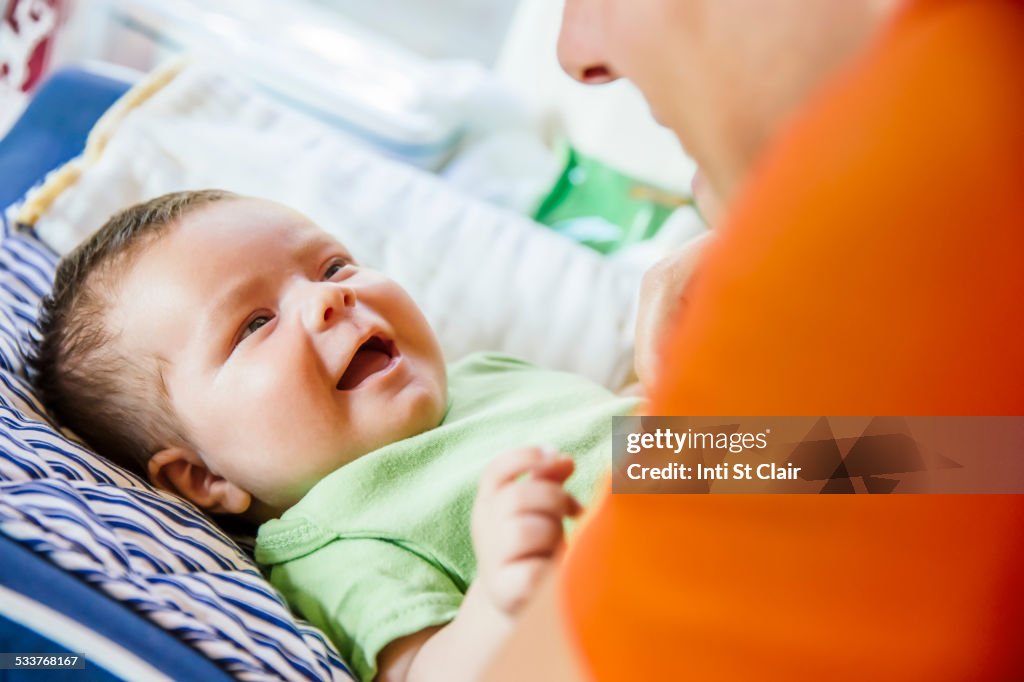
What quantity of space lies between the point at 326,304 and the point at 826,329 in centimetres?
63

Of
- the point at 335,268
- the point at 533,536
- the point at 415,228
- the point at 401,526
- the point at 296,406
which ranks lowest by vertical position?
the point at 533,536

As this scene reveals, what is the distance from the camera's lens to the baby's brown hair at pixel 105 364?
0.98 meters

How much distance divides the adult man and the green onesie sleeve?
1.07ft

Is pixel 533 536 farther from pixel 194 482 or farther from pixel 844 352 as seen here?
pixel 194 482

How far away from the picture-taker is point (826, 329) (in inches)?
14.5

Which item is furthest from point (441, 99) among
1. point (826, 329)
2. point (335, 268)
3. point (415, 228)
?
point (826, 329)

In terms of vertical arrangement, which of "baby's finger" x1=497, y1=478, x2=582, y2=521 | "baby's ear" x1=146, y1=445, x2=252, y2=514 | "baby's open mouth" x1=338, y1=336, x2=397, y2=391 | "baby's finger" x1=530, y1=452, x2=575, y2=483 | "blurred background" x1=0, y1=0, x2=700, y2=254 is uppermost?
"blurred background" x1=0, y1=0, x2=700, y2=254

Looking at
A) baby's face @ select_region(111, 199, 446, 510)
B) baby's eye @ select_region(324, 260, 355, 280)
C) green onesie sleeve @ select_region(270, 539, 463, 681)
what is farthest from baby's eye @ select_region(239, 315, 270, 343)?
green onesie sleeve @ select_region(270, 539, 463, 681)

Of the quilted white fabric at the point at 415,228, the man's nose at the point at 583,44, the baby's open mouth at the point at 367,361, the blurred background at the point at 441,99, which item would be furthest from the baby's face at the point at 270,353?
the blurred background at the point at 441,99

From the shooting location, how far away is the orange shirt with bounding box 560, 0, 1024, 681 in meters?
0.36

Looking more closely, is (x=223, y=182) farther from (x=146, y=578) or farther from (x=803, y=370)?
(x=803, y=370)

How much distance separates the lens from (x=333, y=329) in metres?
0.93

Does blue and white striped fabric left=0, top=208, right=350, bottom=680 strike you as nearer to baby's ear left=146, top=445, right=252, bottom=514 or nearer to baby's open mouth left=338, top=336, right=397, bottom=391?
baby's ear left=146, top=445, right=252, bottom=514

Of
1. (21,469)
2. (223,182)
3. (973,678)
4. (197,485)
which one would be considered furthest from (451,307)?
(973,678)
